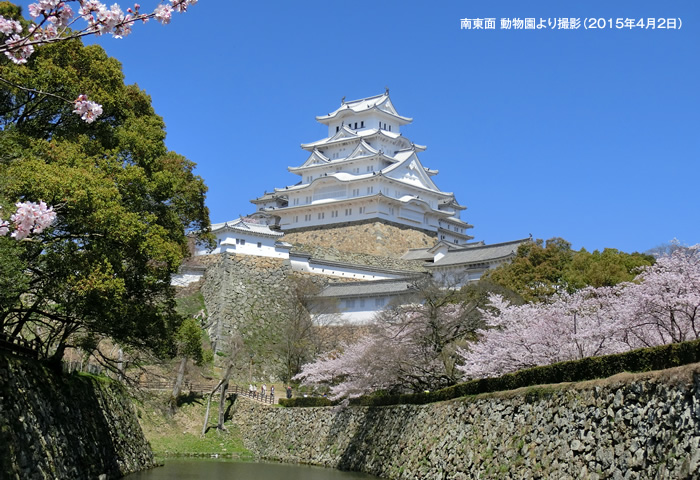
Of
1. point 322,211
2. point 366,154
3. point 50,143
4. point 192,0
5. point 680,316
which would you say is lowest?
point 680,316

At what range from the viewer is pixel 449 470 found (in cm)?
1705

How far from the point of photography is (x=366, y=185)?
176 ft

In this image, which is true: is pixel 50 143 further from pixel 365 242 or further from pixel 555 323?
pixel 365 242

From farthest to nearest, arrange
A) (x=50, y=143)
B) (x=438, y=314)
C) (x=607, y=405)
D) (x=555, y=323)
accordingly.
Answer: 1. (x=438, y=314)
2. (x=555, y=323)
3. (x=50, y=143)
4. (x=607, y=405)

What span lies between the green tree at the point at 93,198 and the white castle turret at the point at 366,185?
33.0 m

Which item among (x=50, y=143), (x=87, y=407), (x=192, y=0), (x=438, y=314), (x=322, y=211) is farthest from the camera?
(x=322, y=211)

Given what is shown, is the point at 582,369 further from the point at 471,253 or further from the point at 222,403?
the point at 471,253

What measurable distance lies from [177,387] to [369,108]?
32929 millimetres

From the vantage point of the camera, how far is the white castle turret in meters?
53.2

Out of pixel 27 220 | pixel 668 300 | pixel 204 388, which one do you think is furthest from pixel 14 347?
pixel 204 388

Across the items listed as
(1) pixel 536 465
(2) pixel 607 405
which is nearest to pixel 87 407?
(1) pixel 536 465

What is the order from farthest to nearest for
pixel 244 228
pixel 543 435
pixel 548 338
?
pixel 244 228 → pixel 548 338 → pixel 543 435

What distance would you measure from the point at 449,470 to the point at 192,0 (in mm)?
13135

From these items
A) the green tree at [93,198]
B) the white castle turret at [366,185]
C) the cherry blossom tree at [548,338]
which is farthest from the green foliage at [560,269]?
the white castle turret at [366,185]
